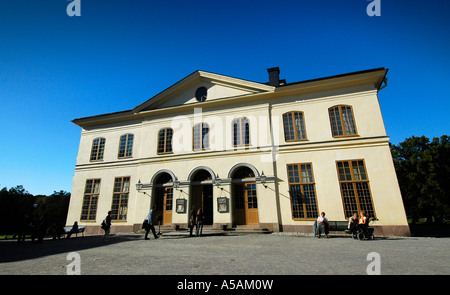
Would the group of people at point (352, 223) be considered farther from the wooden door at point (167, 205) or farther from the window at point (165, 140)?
the window at point (165, 140)

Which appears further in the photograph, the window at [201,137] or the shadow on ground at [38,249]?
the window at [201,137]

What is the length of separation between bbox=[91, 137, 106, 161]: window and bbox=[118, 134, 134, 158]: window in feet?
6.25

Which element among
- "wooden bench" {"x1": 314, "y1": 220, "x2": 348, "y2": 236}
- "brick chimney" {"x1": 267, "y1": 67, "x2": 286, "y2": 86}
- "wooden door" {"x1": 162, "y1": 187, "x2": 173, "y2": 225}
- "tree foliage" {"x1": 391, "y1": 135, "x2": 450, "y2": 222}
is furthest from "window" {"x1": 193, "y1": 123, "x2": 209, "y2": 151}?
"tree foliage" {"x1": 391, "y1": 135, "x2": 450, "y2": 222}

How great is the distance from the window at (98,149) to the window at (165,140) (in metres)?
5.84

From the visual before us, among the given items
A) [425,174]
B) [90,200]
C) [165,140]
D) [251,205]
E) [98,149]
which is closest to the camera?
[251,205]

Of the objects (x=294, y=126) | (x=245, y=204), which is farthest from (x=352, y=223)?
(x=294, y=126)

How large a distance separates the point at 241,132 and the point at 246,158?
2.11 meters

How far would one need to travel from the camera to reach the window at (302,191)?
13969mm

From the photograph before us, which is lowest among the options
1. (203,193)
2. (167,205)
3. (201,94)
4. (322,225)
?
(322,225)

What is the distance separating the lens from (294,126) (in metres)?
15.6

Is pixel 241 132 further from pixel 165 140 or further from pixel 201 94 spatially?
pixel 165 140

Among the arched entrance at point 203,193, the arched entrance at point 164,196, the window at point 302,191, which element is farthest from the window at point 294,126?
the arched entrance at point 164,196

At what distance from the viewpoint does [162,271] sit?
5.39m

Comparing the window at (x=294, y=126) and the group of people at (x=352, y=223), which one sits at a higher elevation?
the window at (x=294, y=126)
